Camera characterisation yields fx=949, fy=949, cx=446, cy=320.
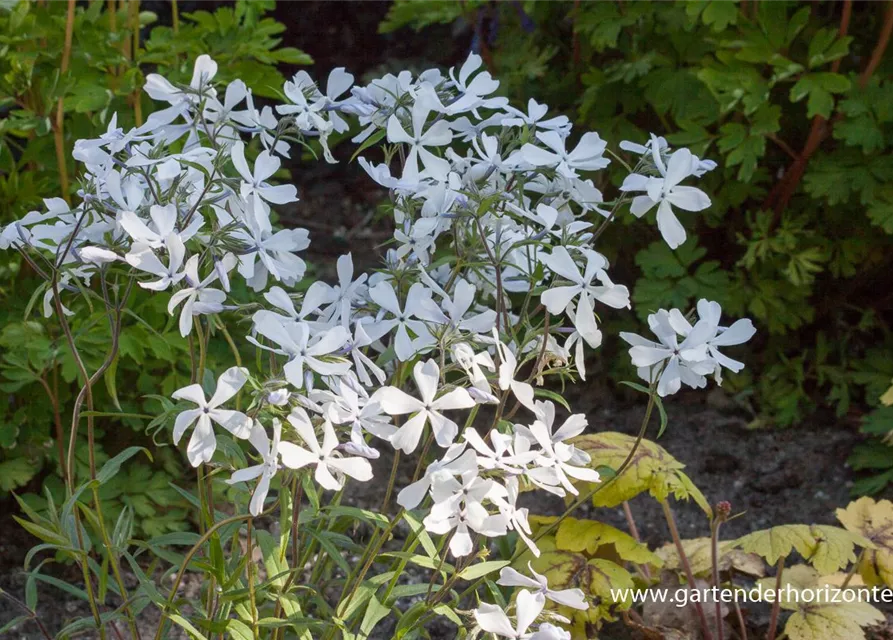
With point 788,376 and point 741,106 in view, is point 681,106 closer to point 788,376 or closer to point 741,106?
point 741,106

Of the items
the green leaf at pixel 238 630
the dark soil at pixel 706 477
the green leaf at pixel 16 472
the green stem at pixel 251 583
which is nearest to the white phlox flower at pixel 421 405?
the green stem at pixel 251 583

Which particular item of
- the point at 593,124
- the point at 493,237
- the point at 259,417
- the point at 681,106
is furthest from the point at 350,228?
the point at 259,417

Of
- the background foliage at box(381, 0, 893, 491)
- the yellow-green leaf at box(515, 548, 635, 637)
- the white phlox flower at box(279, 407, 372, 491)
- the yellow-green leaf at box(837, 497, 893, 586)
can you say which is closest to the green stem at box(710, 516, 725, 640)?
the yellow-green leaf at box(515, 548, 635, 637)

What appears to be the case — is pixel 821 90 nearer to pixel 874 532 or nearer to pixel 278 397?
pixel 874 532

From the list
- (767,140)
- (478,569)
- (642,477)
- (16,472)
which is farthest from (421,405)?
(767,140)

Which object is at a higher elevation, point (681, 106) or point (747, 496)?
point (681, 106)

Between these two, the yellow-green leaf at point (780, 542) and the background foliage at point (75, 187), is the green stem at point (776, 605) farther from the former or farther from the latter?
the background foliage at point (75, 187)
